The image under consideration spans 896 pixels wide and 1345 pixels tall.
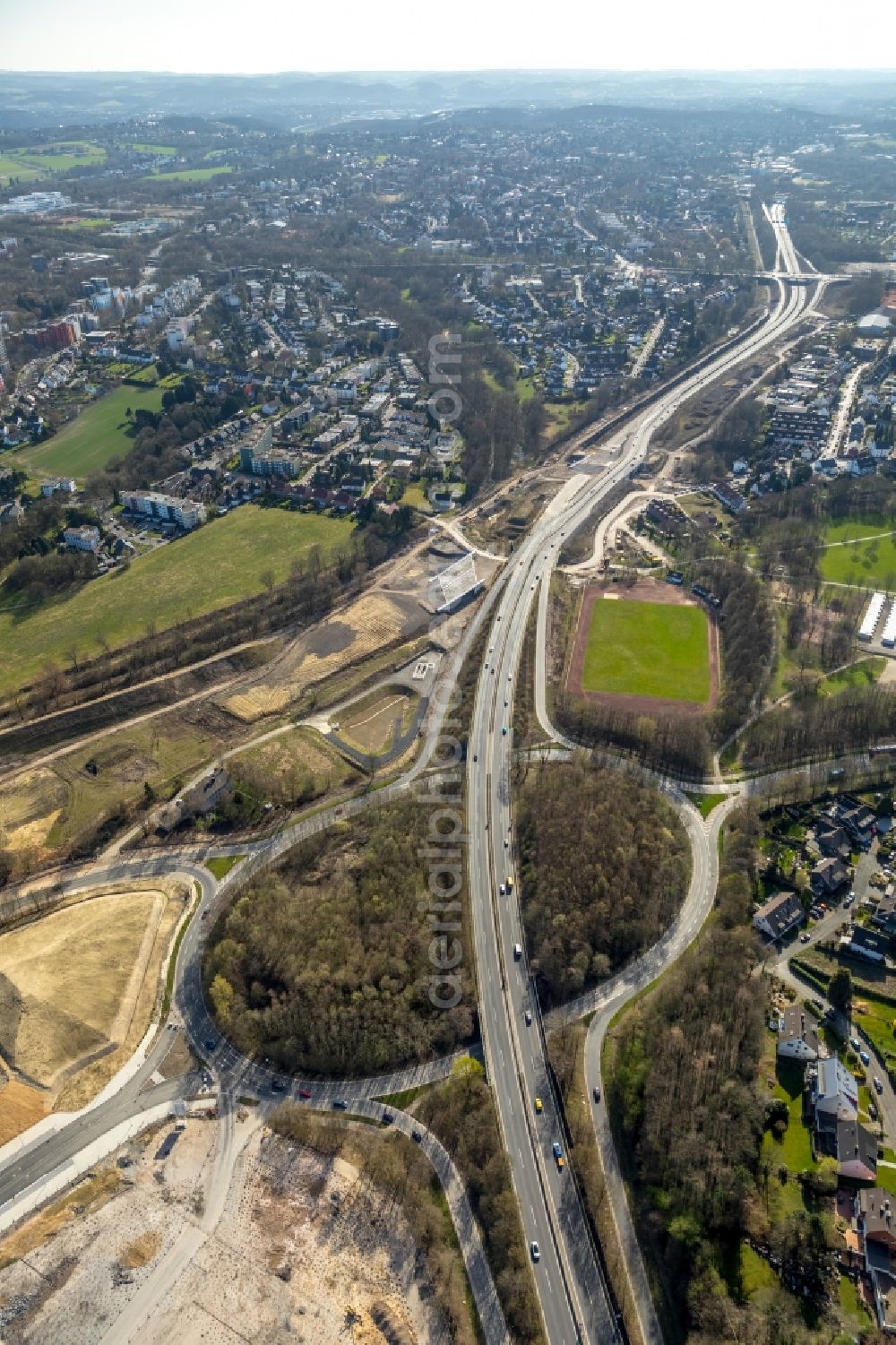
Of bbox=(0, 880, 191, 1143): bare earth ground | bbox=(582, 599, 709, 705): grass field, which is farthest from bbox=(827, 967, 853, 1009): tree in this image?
bbox=(0, 880, 191, 1143): bare earth ground

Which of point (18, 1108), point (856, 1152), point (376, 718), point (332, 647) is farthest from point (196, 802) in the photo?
point (856, 1152)

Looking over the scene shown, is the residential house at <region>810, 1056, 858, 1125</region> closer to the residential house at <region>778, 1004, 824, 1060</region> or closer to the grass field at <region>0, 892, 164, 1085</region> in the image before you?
the residential house at <region>778, 1004, 824, 1060</region>

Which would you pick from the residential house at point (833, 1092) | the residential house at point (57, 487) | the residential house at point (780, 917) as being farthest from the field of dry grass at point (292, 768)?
the residential house at point (57, 487)

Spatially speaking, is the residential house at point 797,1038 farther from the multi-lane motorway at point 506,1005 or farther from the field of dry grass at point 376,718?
the field of dry grass at point 376,718

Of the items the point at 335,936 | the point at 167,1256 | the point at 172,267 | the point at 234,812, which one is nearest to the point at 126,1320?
the point at 167,1256

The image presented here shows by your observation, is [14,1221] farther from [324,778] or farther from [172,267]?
[172,267]
